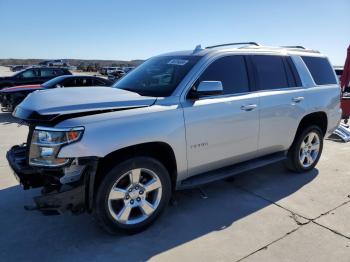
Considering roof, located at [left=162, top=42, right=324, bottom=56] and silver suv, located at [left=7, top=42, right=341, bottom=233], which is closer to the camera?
silver suv, located at [left=7, top=42, right=341, bottom=233]

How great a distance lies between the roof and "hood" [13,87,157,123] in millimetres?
1047

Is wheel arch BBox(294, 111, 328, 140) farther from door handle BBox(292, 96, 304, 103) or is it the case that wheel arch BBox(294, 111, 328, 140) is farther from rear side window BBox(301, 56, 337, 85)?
rear side window BBox(301, 56, 337, 85)

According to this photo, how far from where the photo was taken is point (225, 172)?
4.09 meters

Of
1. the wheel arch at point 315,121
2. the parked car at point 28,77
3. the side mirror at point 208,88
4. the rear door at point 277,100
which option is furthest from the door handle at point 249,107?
the parked car at point 28,77

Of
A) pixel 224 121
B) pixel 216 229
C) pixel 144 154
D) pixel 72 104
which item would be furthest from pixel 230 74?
pixel 72 104

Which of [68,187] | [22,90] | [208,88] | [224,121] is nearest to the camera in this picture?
[68,187]

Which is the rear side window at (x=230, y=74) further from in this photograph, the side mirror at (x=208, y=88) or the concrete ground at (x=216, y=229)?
the concrete ground at (x=216, y=229)

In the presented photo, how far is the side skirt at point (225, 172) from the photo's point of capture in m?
3.78

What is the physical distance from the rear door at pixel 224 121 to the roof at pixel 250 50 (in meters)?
0.14

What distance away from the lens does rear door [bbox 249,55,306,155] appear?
4.34 metres

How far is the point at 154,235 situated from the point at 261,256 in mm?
1076

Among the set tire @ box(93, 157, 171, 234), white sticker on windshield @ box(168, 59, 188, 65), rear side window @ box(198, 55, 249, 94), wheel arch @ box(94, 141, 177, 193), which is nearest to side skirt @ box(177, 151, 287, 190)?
wheel arch @ box(94, 141, 177, 193)

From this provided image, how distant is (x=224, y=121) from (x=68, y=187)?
6.11 ft

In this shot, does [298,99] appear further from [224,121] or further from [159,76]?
[159,76]
